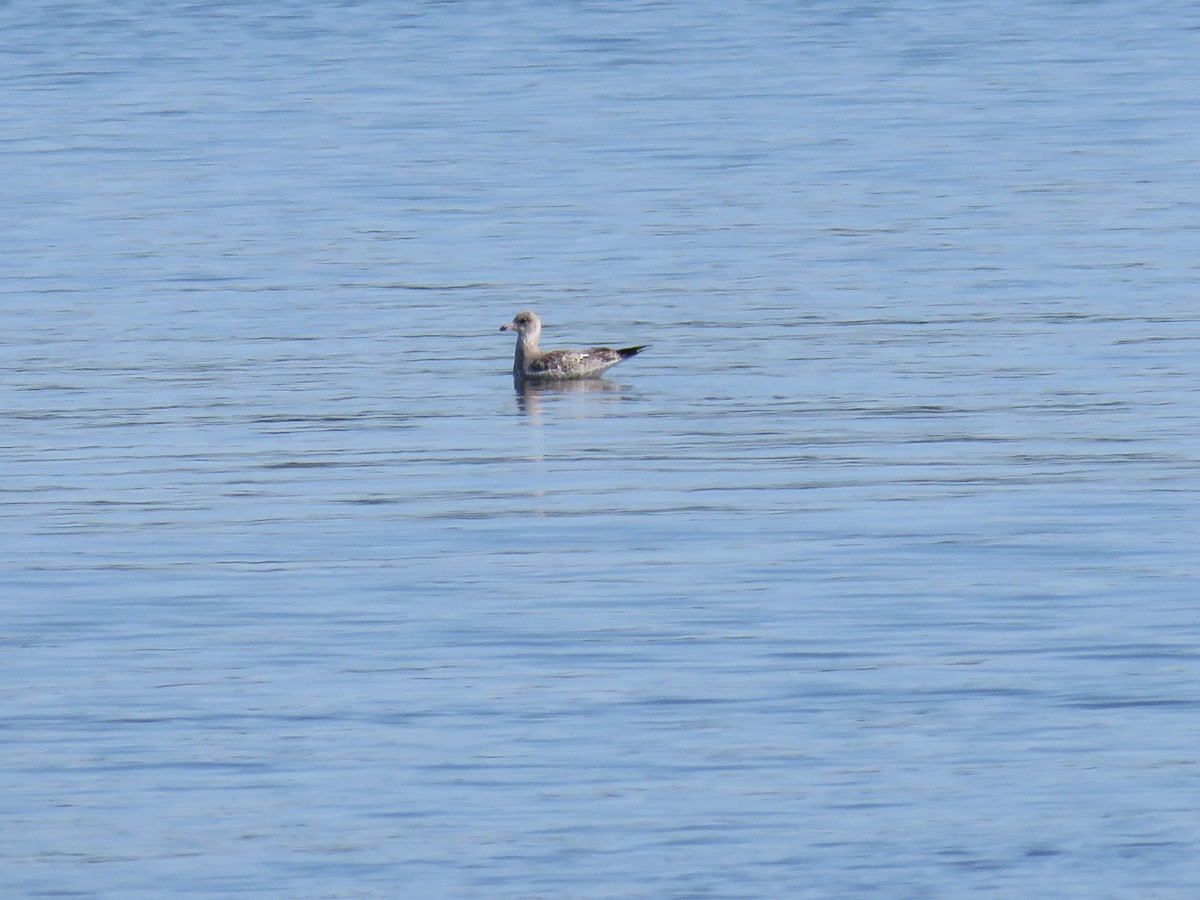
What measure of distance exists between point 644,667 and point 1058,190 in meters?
20.1

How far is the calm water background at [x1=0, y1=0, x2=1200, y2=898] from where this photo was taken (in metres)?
10.8

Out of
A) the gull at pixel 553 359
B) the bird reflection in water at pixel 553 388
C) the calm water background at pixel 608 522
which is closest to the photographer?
the calm water background at pixel 608 522

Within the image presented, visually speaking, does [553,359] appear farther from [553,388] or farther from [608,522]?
[608,522]

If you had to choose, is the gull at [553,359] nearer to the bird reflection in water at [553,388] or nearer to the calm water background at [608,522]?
the bird reflection in water at [553,388]

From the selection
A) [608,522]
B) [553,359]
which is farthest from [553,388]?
[608,522]

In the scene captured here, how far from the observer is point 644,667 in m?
12.9

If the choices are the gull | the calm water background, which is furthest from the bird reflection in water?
the calm water background

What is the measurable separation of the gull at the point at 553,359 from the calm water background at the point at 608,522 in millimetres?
275

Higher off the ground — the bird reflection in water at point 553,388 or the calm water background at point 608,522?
the calm water background at point 608,522

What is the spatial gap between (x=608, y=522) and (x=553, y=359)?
5.67 meters

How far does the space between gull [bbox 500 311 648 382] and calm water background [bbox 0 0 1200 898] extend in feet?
0.90

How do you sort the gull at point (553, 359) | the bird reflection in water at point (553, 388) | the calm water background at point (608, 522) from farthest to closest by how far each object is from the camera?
the gull at point (553, 359), the bird reflection in water at point (553, 388), the calm water background at point (608, 522)

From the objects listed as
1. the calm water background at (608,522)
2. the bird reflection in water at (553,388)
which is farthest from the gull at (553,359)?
the calm water background at (608,522)

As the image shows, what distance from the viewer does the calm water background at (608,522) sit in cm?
1084
